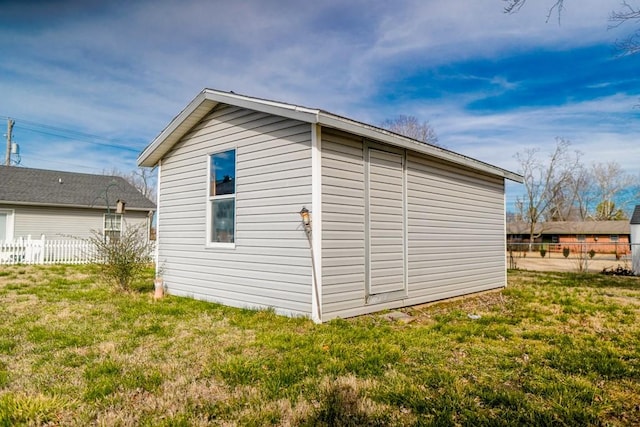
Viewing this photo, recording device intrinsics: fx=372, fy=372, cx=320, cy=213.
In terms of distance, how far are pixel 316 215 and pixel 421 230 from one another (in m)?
2.66

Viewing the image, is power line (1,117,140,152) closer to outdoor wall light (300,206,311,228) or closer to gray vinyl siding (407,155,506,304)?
outdoor wall light (300,206,311,228)

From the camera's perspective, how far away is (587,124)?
23.6 meters

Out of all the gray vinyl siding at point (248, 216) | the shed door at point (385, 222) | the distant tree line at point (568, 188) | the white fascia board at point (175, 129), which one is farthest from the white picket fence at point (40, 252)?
the distant tree line at point (568, 188)

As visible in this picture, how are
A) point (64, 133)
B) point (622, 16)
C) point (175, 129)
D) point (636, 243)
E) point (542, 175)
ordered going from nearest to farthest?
point (622, 16) < point (175, 129) < point (636, 243) < point (64, 133) < point (542, 175)

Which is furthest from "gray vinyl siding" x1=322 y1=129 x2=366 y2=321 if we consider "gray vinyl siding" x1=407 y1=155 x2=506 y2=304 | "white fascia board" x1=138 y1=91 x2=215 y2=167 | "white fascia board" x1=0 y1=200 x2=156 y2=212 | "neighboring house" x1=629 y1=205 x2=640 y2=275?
"white fascia board" x1=0 y1=200 x2=156 y2=212

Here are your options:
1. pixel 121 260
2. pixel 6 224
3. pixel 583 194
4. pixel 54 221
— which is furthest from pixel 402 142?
pixel 583 194

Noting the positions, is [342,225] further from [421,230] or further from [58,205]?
[58,205]

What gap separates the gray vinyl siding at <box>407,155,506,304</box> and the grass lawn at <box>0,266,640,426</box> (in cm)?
113

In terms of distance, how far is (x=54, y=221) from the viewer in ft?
52.8

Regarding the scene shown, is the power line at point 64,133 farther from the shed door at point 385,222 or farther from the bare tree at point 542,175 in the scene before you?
the bare tree at point 542,175

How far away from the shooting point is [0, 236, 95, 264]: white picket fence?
531 inches

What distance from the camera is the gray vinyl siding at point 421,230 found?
534cm

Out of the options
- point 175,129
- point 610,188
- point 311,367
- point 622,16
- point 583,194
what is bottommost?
point 311,367

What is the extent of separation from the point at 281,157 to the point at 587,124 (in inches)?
1004
